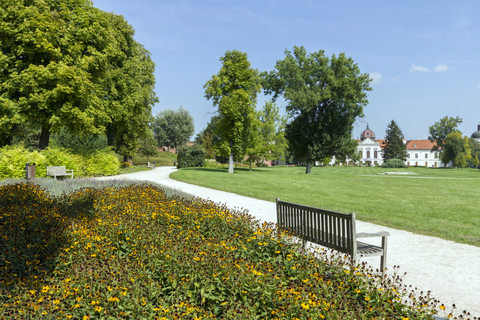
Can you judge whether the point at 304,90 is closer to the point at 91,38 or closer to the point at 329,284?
the point at 91,38

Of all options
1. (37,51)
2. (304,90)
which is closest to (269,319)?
(37,51)

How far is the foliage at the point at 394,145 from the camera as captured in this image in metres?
85.9

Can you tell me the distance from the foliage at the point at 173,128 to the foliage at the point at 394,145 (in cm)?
5480

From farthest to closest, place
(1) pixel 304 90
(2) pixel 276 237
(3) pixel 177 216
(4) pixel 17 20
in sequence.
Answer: (1) pixel 304 90 → (4) pixel 17 20 → (3) pixel 177 216 → (2) pixel 276 237

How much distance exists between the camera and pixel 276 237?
16.0 ft

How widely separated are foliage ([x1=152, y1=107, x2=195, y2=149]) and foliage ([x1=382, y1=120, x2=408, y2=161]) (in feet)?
180

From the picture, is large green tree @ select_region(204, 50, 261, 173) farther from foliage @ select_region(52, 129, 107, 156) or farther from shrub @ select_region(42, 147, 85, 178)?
shrub @ select_region(42, 147, 85, 178)

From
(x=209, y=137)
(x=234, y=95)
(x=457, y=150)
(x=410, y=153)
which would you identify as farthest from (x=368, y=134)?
(x=234, y=95)

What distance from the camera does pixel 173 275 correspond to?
368cm

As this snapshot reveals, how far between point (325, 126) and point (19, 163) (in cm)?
2636

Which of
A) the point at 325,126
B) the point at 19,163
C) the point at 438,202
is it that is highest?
the point at 325,126

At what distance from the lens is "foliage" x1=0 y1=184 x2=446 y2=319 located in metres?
3.01

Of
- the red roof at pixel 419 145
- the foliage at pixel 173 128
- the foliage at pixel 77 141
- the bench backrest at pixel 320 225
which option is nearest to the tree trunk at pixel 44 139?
the foliage at pixel 77 141

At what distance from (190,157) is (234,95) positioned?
1271 cm
